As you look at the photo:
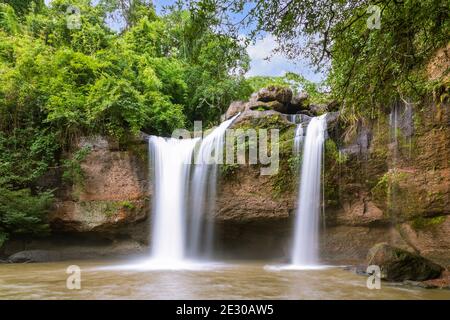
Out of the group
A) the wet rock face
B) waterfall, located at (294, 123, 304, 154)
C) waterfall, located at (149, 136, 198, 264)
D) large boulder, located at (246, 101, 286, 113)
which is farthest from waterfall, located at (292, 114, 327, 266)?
the wet rock face

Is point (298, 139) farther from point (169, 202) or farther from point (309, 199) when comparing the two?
point (169, 202)

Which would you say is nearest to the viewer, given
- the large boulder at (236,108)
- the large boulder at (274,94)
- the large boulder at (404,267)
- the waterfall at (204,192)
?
the large boulder at (404,267)

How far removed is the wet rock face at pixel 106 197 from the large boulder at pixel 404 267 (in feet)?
24.1

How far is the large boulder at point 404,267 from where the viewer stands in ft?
24.2

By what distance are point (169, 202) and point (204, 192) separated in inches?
46.9

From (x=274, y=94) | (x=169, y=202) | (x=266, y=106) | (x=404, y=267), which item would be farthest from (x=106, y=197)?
(x=404, y=267)

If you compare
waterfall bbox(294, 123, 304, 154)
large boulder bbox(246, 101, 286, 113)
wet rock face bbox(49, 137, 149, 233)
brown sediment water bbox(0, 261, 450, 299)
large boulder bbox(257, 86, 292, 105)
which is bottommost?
brown sediment water bbox(0, 261, 450, 299)

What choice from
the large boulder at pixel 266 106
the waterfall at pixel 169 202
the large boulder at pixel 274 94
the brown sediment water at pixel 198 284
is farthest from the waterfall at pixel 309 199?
the waterfall at pixel 169 202

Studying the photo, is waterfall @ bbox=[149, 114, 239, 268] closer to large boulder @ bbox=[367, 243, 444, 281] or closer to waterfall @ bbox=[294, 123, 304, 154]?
waterfall @ bbox=[294, 123, 304, 154]

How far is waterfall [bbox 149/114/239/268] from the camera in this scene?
476 inches

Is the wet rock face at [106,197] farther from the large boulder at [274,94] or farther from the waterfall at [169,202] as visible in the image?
the large boulder at [274,94]

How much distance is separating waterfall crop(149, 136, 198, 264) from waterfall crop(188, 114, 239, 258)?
0.32 metres

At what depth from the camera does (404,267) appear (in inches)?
293
